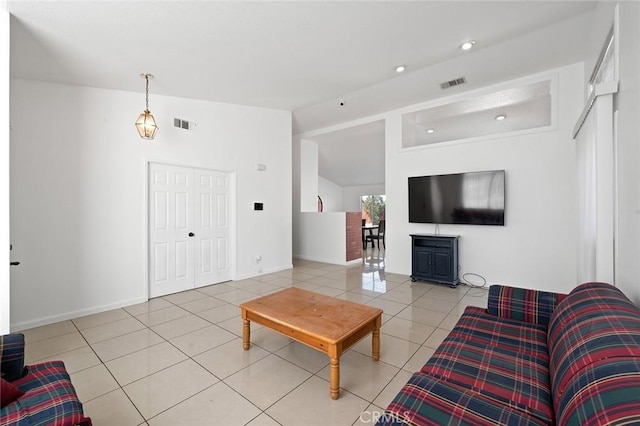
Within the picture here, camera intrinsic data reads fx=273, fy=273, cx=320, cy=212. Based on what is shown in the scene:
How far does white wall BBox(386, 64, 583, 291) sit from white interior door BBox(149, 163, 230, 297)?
3820 millimetres

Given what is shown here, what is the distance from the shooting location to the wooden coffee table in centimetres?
195

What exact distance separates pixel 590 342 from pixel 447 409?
66 centimetres

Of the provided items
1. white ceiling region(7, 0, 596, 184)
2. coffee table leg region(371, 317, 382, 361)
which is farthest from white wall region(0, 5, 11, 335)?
coffee table leg region(371, 317, 382, 361)

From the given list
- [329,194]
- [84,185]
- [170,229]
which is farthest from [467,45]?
[329,194]

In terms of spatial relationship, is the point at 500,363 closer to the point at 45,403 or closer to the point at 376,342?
the point at 376,342

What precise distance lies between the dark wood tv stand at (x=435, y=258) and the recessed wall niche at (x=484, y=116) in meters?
1.93

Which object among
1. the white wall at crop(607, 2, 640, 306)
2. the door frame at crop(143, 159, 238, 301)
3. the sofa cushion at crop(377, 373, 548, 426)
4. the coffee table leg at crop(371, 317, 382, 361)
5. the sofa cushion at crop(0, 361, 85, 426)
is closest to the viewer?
the sofa cushion at crop(377, 373, 548, 426)

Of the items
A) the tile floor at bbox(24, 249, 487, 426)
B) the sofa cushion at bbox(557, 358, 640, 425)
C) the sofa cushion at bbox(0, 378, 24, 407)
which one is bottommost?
the tile floor at bbox(24, 249, 487, 426)

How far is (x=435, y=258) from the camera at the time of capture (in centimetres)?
468

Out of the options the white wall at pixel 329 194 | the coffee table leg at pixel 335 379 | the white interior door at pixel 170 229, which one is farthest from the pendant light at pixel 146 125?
the white wall at pixel 329 194

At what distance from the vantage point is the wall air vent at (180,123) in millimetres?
4281

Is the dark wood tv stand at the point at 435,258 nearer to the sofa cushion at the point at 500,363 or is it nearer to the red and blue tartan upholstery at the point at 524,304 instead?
the red and blue tartan upholstery at the point at 524,304

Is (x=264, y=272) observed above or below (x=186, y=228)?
below

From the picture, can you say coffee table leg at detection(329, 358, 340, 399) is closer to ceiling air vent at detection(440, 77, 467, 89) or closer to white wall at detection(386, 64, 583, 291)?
white wall at detection(386, 64, 583, 291)
